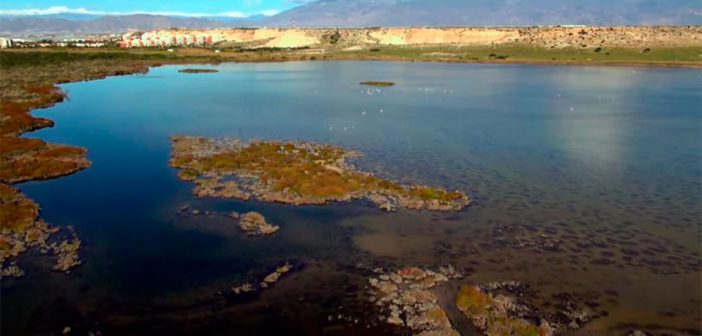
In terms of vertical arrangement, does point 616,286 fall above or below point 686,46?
below

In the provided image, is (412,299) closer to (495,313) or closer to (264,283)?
(495,313)

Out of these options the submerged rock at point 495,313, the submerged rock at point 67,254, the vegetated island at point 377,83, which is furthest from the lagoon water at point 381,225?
the vegetated island at point 377,83

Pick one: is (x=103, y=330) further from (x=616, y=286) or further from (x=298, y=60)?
(x=298, y=60)

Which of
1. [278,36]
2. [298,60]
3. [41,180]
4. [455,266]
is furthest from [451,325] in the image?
[278,36]

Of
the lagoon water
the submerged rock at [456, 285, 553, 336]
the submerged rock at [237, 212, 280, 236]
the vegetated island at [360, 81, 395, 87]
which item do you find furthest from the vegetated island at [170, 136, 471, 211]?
the vegetated island at [360, 81, 395, 87]

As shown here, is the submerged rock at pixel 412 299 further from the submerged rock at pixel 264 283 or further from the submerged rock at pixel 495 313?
the submerged rock at pixel 264 283

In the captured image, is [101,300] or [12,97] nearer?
[101,300]

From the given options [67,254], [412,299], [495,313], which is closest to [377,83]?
[67,254]

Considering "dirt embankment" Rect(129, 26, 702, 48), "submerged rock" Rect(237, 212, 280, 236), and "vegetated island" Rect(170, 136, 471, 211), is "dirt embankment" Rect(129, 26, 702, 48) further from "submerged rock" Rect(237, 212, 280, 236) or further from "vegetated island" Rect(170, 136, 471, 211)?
"submerged rock" Rect(237, 212, 280, 236)
